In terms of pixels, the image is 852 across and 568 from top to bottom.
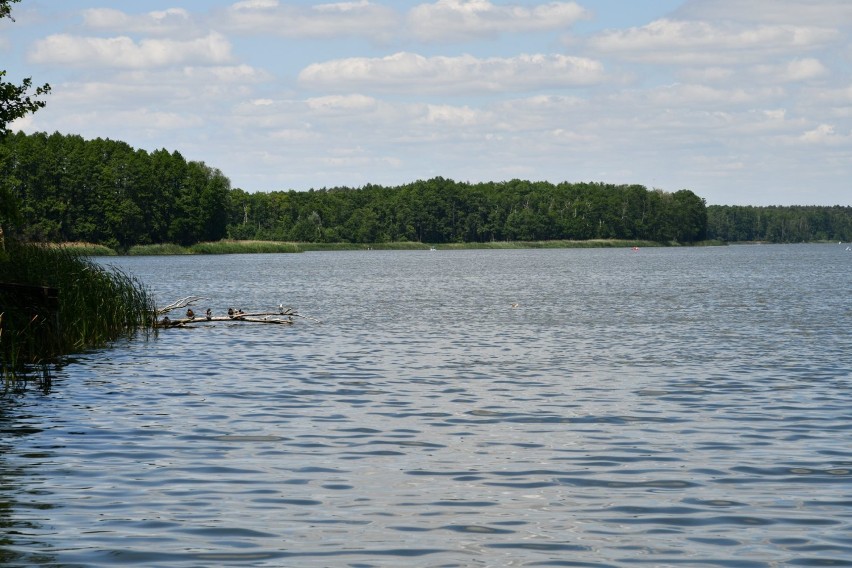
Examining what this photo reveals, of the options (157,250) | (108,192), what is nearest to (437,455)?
(108,192)

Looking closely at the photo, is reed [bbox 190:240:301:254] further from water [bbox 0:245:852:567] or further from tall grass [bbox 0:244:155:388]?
water [bbox 0:245:852:567]

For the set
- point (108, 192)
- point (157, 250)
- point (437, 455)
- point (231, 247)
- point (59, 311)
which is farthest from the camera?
point (231, 247)

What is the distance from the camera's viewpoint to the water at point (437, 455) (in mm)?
11562

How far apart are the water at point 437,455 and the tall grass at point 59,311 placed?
0.99 m

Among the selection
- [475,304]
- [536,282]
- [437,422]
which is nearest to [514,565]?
[437,422]

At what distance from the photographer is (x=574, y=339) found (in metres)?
37.2

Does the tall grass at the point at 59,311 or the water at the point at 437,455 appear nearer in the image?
the water at the point at 437,455

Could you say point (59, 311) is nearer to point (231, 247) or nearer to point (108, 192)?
point (108, 192)

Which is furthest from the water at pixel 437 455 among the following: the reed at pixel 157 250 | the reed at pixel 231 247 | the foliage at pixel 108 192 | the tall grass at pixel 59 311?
the reed at pixel 231 247

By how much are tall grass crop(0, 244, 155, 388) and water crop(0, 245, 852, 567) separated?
0.99 m

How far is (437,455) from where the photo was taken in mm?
16562

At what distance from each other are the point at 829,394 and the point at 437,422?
9143 mm

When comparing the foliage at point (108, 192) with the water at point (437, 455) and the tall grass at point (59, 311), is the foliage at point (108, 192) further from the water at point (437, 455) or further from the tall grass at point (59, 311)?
the water at point (437, 455)

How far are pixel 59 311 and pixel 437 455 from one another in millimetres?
16648
